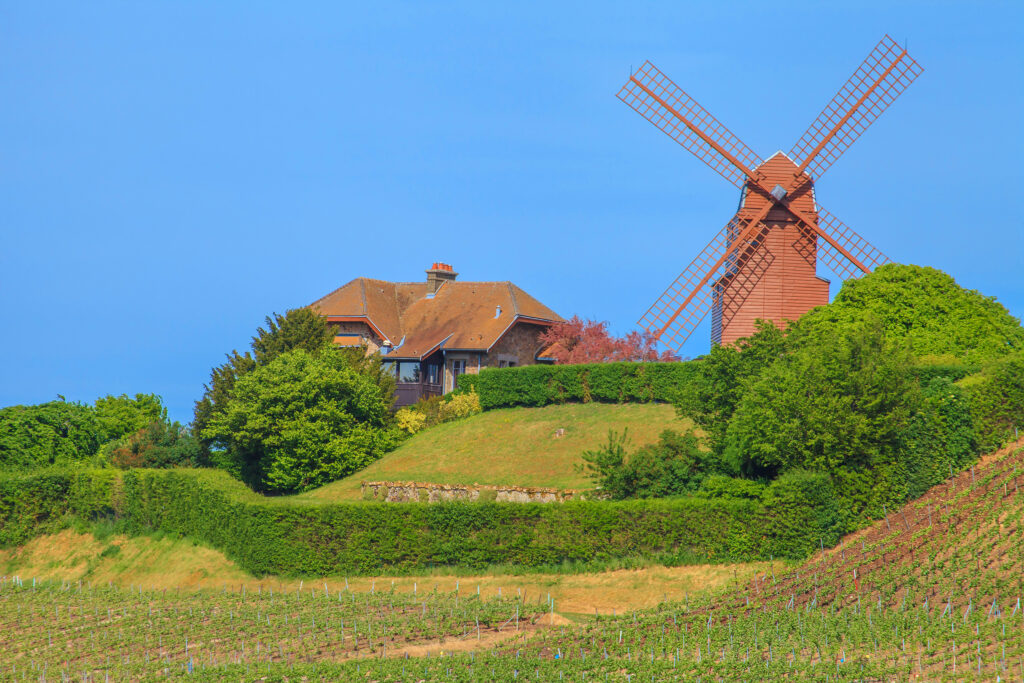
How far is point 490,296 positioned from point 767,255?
16985 millimetres

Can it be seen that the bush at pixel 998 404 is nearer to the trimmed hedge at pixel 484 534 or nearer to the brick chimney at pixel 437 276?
the trimmed hedge at pixel 484 534

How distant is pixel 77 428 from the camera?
1962 inches

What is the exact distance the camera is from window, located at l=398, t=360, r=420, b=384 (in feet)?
171

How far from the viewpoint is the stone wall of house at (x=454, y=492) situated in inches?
1304

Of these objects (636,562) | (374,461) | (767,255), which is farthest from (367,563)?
(767,255)

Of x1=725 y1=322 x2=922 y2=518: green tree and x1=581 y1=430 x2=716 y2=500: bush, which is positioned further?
x1=581 y1=430 x2=716 y2=500: bush

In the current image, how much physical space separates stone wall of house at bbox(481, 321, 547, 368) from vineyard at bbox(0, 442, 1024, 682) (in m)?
23.8

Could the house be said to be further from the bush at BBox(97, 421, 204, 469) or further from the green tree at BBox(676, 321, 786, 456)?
the green tree at BBox(676, 321, 786, 456)

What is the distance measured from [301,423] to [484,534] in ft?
48.2

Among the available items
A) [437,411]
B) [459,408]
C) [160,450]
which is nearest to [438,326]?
[437,411]

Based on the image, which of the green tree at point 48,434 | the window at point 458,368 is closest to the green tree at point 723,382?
the window at point 458,368

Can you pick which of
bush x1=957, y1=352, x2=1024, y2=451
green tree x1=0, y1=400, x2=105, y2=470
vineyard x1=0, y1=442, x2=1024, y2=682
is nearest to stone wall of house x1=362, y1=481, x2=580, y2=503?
vineyard x1=0, y1=442, x2=1024, y2=682

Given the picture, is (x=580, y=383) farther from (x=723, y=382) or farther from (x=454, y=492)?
(x=723, y=382)

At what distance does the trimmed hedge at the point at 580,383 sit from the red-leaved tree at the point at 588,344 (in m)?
3.16
